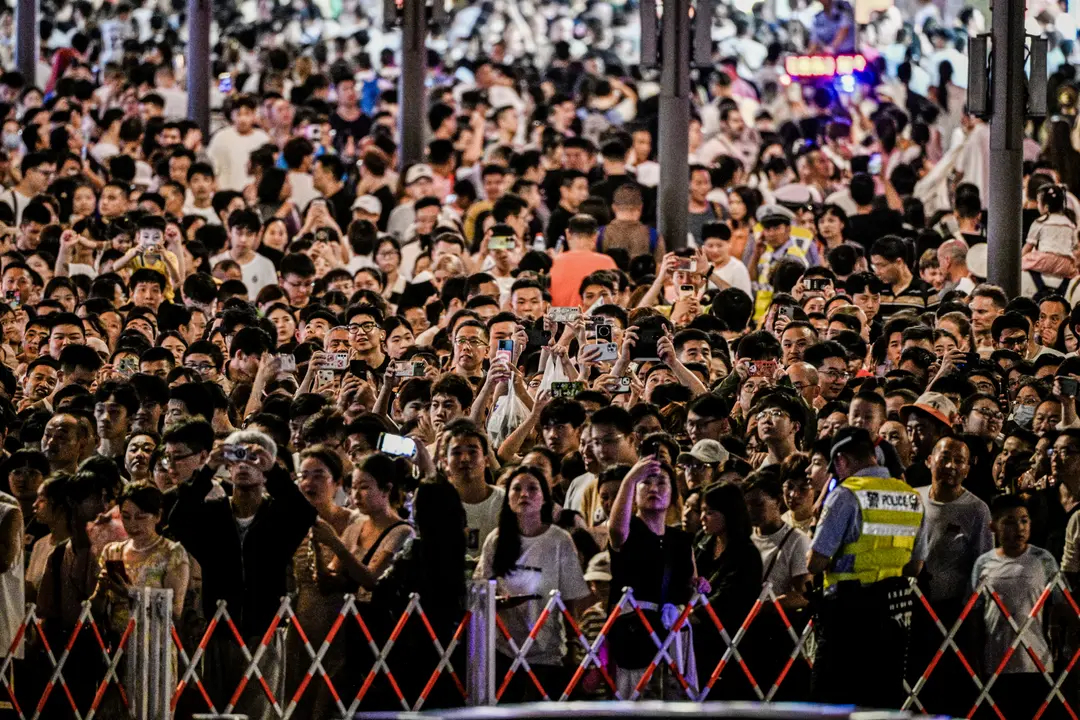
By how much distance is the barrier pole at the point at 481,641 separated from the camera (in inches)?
382

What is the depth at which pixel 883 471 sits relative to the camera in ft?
32.8

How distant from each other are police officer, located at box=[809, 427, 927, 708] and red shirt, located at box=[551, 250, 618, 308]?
5801mm

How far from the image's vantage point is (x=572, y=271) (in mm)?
15641

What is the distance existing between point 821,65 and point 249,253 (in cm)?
945

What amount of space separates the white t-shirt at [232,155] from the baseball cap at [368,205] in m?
1.83

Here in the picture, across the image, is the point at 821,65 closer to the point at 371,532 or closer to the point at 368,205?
the point at 368,205

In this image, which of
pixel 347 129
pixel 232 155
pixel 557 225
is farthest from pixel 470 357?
pixel 347 129

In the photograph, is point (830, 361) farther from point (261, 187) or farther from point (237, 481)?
point (261, 187)

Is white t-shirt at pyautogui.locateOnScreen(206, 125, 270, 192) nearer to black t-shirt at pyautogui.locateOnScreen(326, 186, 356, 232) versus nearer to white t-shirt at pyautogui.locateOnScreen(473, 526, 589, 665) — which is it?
black t-shirt at pyautogui.locateOnScreen(326, 186, 356, 232)

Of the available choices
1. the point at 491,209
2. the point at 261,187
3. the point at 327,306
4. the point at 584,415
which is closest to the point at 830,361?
the point at 584,415

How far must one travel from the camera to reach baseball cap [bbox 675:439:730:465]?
1098cm

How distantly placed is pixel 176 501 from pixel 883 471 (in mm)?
3133

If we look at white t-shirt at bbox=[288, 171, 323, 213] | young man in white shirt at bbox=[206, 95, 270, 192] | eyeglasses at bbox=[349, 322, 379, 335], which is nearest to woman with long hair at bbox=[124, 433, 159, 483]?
eyeglasses at bbox=[349, 322, 379, 335]

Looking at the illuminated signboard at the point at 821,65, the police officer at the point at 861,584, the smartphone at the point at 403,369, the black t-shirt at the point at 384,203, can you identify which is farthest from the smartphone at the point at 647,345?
the illuminated signboard at the point at 821,65
